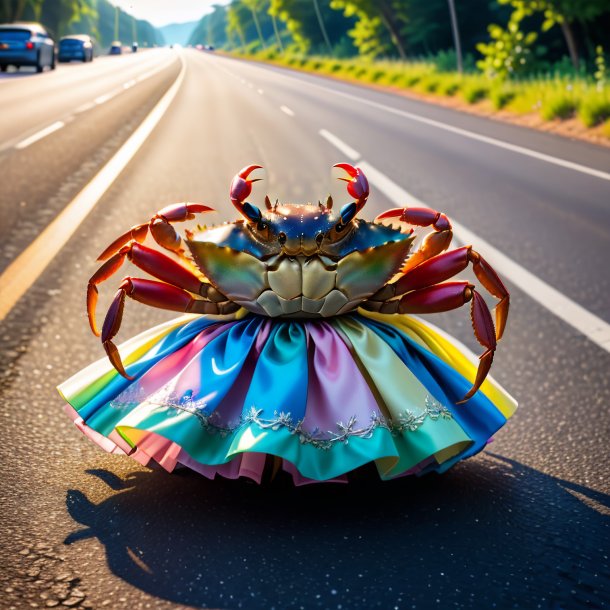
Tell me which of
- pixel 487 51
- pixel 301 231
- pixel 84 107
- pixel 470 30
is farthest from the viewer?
pixel 470 30

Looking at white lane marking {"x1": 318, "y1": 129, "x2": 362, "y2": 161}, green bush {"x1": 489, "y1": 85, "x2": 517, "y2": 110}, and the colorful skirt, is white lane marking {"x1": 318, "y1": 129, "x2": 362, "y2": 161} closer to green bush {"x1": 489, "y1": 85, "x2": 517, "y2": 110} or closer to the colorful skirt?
green bush {"x1": 489, "y1": 85, "x2": 517, "y2": 110}

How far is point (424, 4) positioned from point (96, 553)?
57.8 metres

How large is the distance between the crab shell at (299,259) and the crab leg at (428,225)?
180 mm

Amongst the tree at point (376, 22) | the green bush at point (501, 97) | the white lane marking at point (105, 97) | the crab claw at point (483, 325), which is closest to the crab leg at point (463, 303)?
the crab claw at point (483, 325)

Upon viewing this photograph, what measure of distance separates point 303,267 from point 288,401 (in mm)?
367

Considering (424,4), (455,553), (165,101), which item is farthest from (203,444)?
(424,4)

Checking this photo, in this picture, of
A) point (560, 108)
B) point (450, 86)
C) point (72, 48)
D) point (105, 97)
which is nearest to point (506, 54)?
point (450, 86)

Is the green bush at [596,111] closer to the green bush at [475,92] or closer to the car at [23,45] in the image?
the green bush at [475,92]

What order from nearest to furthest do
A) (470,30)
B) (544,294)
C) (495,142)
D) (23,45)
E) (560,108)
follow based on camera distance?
(544,294) → (495,142) → (560,108) → (23,45) → (470,30)

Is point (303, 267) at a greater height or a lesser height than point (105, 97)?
greater

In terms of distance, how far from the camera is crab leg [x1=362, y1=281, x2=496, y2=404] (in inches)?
108

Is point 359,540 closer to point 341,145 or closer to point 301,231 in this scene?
point 301,231

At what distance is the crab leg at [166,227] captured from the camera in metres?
2.84

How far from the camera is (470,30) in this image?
55219 millimetres
